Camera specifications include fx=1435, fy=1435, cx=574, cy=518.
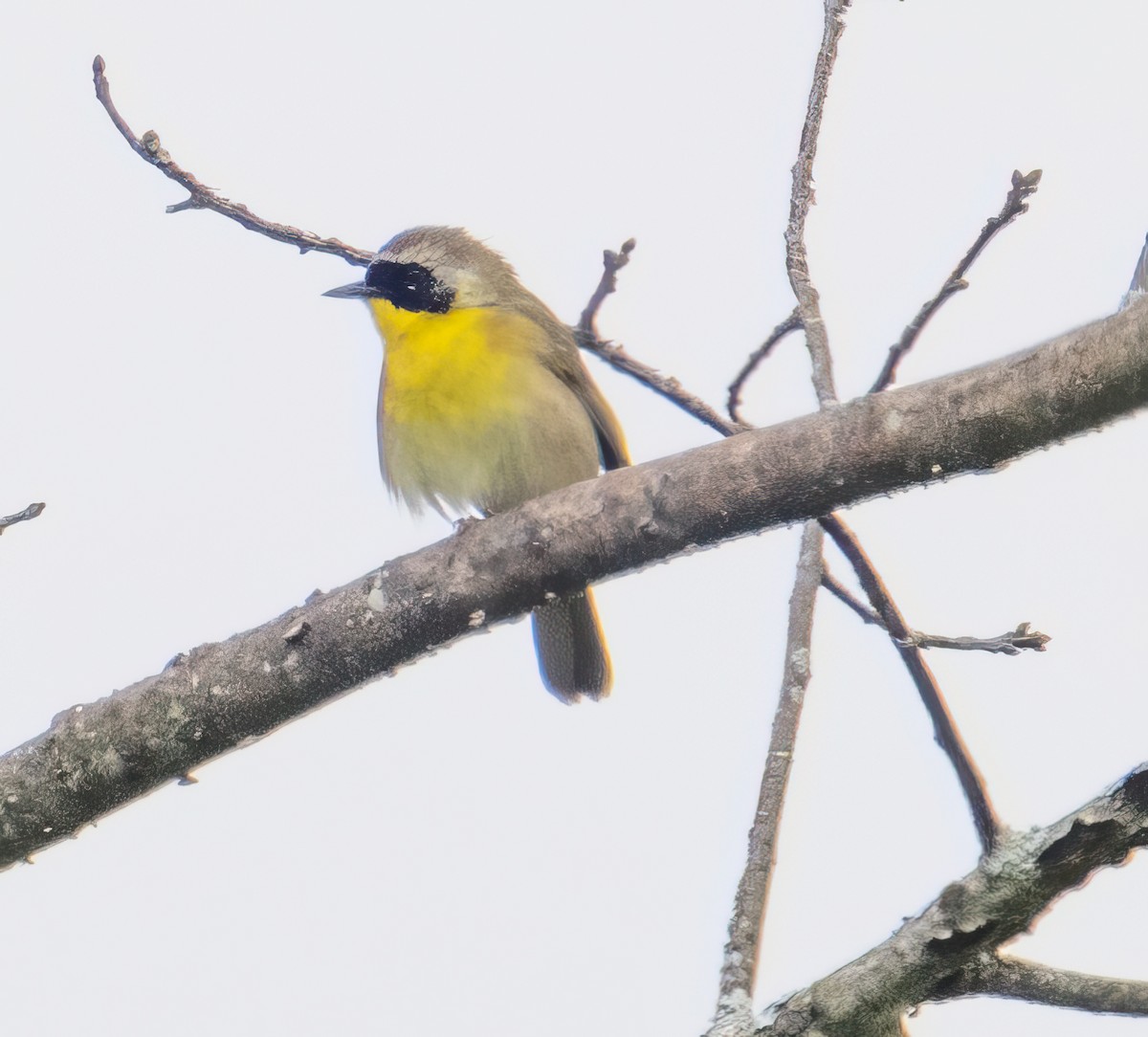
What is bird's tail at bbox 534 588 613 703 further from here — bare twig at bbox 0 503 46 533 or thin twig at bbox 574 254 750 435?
bare twig at bbox 0 503 46 533

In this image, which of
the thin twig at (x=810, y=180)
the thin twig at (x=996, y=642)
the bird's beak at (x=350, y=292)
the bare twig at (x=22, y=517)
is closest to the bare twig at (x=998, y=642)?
the thin twig at (x=996, y=642)

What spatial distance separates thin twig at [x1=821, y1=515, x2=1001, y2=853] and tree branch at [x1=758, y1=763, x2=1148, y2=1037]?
4.2 inches

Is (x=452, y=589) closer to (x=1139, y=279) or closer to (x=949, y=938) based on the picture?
(x=949, y=938)

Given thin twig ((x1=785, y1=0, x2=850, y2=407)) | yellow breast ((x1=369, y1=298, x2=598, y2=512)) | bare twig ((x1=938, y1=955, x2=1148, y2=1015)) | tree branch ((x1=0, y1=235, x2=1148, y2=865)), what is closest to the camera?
bare twig ((x1=938, y1=955, x2=1148, y2=1015))

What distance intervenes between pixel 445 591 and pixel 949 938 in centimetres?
129

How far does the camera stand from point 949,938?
2283mm

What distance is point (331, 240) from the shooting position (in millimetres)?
4086

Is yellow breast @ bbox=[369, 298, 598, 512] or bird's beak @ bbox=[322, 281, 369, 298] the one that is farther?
bird's beak @ bbox=[322, 281, 369, 298]

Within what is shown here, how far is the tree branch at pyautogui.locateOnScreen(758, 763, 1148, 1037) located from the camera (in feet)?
Answer: 7.36

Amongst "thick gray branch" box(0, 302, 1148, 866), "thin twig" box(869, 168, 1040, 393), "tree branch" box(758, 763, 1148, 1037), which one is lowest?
"tree branch" box(758, 763, 1148, 1037)

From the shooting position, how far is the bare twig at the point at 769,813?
2.61 meters

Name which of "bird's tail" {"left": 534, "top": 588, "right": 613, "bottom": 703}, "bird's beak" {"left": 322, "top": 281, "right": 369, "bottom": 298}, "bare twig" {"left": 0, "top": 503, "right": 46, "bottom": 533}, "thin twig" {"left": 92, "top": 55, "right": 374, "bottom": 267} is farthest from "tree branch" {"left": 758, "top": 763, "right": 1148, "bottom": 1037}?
"bird's beak" {"left": 322, "top": 281, "right": 369, "bottom": 298}

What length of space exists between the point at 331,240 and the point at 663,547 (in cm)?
169

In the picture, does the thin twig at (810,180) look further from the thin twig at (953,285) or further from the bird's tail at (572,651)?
the bird's tail at (572,651)
